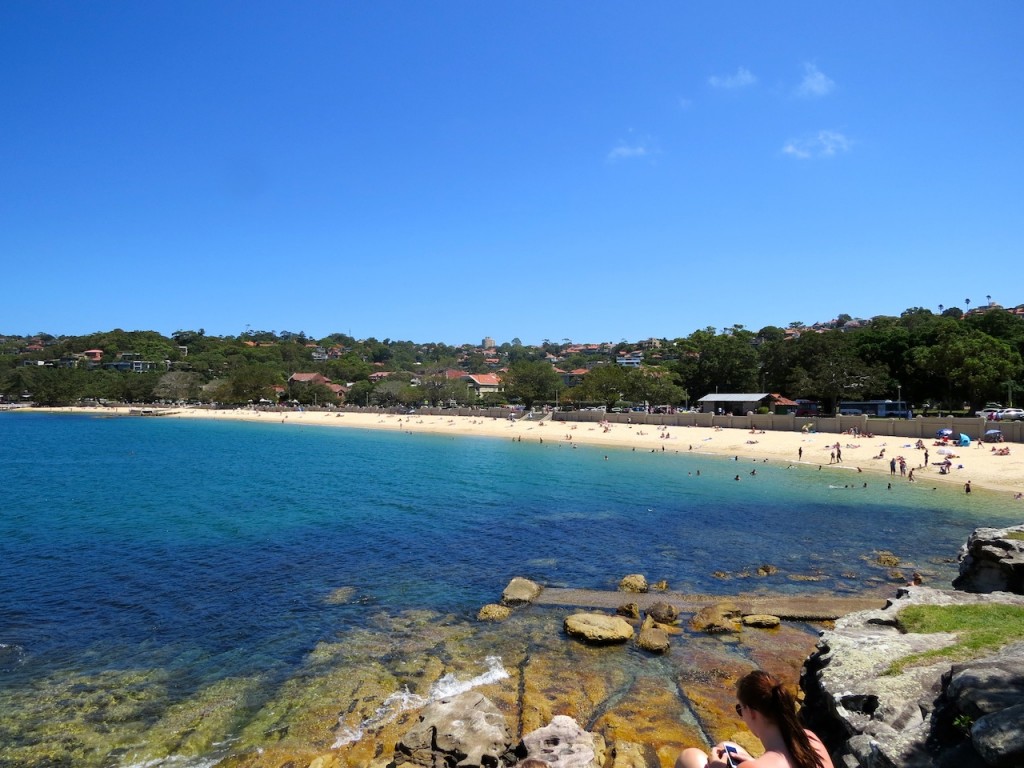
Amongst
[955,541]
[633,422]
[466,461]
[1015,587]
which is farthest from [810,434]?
[1015,587]

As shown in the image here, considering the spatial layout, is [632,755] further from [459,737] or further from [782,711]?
[782,711]

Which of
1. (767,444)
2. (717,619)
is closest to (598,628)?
(717,619)

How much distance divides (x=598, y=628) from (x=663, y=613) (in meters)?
2.05

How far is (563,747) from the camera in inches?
339

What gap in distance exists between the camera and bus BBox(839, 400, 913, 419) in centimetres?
6819

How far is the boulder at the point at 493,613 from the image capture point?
15227mm

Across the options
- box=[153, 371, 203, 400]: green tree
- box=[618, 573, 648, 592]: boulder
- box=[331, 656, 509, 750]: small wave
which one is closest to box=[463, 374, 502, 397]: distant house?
box=[153, 371, 203, 400]: green tree

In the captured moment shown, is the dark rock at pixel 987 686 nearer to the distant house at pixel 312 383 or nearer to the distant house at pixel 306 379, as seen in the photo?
the distant house at pixel 312 383

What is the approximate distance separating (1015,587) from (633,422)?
196 ft

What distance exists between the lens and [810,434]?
56031mm

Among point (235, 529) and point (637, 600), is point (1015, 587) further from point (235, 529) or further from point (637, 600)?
point (235, 529)

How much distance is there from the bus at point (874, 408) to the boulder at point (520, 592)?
61.9 meters

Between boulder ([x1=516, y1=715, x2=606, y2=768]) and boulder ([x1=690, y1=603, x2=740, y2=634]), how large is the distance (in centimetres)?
596

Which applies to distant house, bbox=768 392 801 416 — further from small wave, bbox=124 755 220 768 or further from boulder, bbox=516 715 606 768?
small wave, bbox=124 755 220 768
